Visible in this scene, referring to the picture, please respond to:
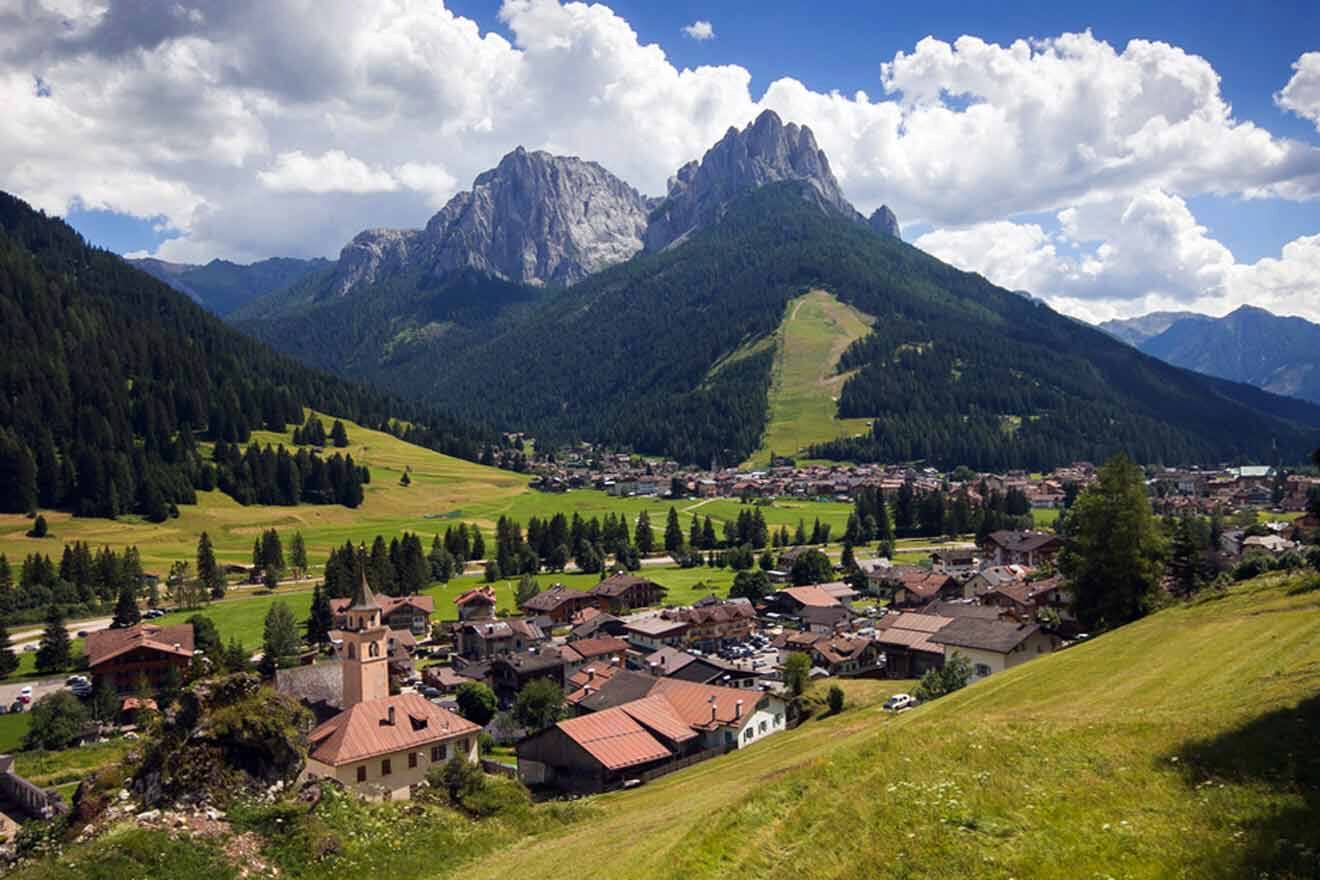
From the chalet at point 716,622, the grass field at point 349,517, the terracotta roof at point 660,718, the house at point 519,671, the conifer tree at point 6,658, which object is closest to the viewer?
the terracotta roof at point 660,718

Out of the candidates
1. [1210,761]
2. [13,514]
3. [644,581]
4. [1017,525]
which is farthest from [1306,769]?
[13,514]

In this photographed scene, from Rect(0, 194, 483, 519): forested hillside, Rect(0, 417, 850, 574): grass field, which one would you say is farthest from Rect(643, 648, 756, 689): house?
Rect(0, 194, 483, 519): forested hillside

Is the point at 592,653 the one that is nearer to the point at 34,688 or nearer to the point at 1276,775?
the point at 34,688

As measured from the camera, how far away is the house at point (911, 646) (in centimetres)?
6594

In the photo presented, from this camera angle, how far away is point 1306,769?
14.8 metres

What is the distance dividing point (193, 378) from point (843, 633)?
561ft

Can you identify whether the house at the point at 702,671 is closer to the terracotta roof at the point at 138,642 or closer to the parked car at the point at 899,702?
the parked car at the point at 899,702

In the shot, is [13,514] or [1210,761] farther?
[13,514]

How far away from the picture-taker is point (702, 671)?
2675 inches

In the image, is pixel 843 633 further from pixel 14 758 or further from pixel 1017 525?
pixel 1017 525

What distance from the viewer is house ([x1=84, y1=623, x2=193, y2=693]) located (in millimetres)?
72062

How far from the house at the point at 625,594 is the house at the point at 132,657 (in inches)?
1805

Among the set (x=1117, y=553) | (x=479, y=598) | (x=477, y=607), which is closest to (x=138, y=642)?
(x=477, y=607)

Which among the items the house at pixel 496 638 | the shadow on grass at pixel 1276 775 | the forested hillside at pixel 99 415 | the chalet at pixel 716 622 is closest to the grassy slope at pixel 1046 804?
the shadow on grass at pixel 1276 775
